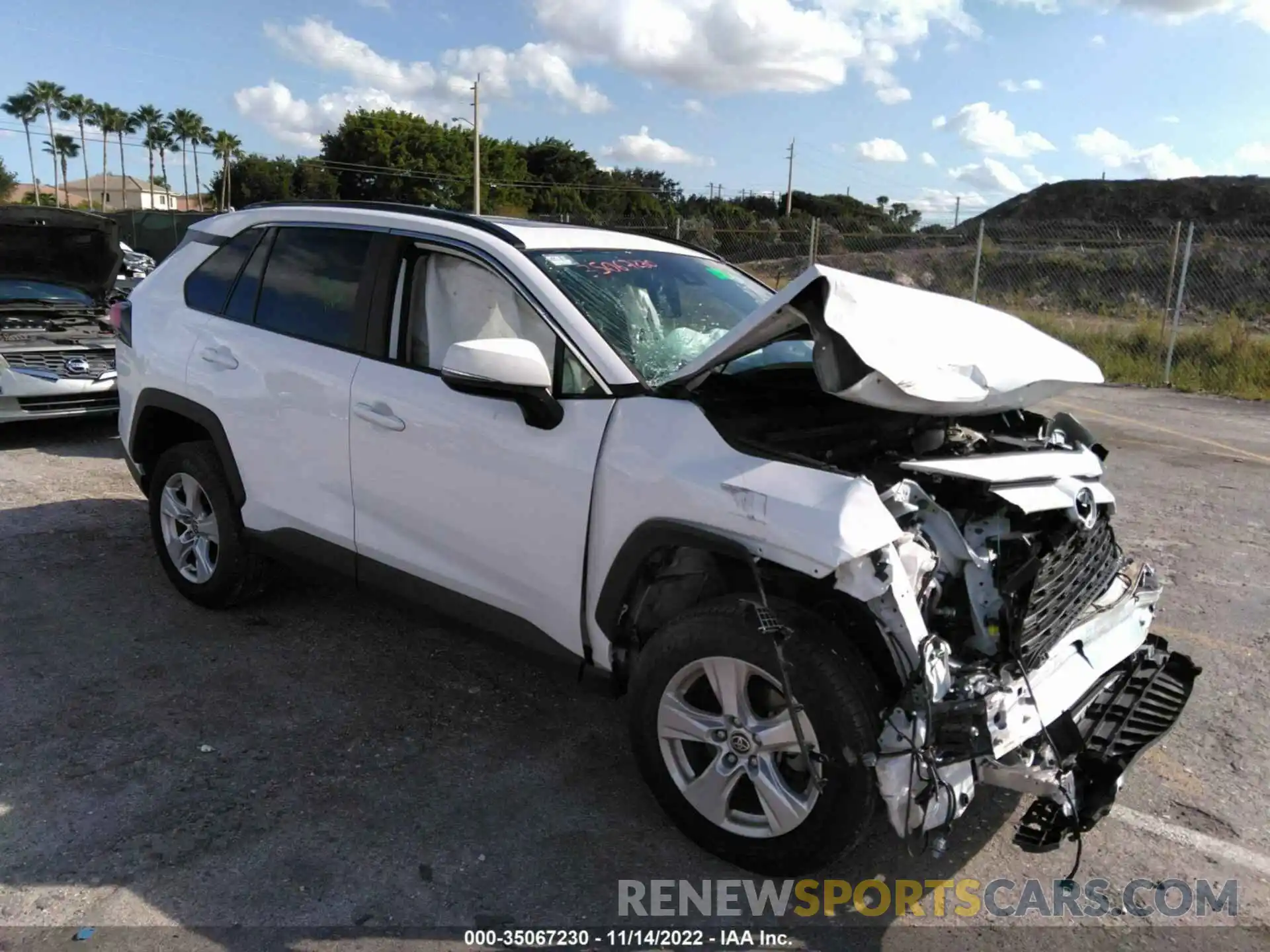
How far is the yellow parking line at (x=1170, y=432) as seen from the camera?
841cm

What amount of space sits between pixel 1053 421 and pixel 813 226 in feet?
38.7

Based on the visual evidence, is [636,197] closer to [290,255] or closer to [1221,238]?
[1221,238]

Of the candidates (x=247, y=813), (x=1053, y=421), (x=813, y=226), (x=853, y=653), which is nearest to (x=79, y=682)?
(x=247, y=813)

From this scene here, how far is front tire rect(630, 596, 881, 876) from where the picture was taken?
2551mm

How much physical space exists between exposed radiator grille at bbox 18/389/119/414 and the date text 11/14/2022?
6.35 m

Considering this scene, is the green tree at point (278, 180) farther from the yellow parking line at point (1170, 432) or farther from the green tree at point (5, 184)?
the yellow parking line at point (1170, 432)

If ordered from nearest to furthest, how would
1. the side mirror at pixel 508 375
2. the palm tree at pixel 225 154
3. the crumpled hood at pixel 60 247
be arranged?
the side mirror at pixel 508 375
the crumpled hood at pixel 60 247
the palm tree at pixel 225 154

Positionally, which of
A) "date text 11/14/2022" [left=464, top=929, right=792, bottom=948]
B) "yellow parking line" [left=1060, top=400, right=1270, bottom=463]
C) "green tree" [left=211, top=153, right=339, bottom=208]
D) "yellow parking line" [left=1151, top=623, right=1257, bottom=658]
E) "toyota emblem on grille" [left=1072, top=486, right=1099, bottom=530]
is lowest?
"date text 11/14/2022" [left=464, top=929, right=792, bottom=948]

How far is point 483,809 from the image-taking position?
10.3 feet

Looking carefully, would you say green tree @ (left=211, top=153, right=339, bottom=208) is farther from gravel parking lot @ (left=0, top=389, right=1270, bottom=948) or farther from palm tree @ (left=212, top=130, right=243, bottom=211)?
gravel parking lot @ (left=0, top=389, right=1270, bottom=948)

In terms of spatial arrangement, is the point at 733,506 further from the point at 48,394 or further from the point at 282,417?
the point at 48,394

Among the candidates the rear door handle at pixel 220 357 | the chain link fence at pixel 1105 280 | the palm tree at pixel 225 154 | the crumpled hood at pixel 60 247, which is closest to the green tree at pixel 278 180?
the palm tree at pixel 225 154

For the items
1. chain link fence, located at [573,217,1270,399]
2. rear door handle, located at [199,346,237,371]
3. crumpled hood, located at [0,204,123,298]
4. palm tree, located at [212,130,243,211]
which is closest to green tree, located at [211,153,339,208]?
palm tree, located at [212,130,243,211]

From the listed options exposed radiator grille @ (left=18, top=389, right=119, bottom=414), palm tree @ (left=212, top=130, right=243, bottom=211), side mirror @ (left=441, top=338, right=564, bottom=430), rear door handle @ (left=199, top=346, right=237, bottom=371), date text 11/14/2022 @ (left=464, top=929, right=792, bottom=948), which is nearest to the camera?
date text 11/14/2022 @ (left=464, top=929, right=792, bottom=948)
